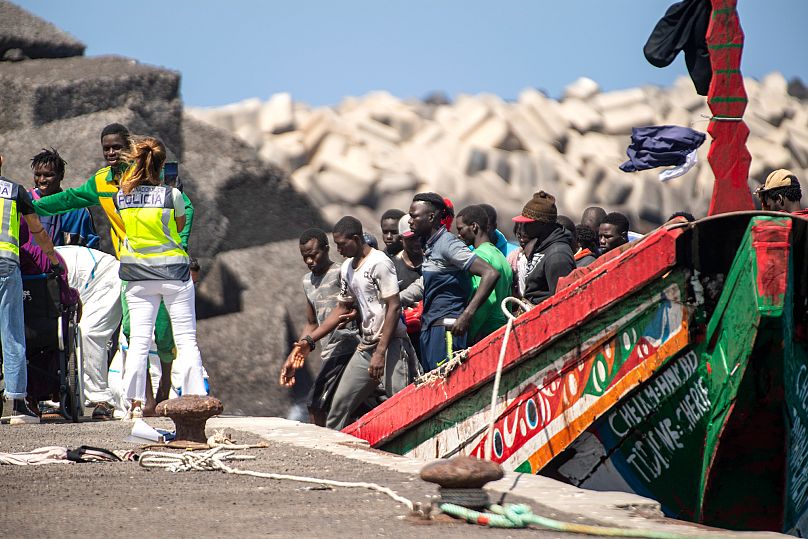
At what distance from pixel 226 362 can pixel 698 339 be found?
8.30 metres

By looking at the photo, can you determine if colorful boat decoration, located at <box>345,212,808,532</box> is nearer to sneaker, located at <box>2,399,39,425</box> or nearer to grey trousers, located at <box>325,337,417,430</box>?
grey trousers, located at <box>325,337,417,430</box>

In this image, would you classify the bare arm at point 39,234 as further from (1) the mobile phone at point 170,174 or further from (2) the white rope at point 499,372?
(2) the white rope at point 499,372

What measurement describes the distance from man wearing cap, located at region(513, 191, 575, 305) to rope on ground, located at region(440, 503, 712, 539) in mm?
3319

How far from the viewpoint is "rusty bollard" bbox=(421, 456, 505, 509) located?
15.5 ft

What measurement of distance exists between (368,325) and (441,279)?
1.86ft

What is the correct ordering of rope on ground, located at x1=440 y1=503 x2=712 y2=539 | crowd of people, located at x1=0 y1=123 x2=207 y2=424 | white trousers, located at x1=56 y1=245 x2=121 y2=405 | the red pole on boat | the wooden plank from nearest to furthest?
rope on ground, located at x1=440 y1=503 x2=712 y2=539 → the wooden plank → the red pole on boat → crowd of people, located at x1=0 y1=123 x2=207 y2=424 → white trousers, located at x1=56 y1=245 x2=121 y2=405

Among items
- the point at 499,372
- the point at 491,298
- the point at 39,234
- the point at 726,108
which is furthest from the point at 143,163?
the point at 726,108

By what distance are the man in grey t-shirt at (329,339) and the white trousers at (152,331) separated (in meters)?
0.76

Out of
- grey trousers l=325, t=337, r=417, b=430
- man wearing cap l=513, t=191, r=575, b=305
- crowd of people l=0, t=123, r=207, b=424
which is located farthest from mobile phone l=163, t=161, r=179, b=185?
man wearing cap l=513, t=191, r=575, b=305

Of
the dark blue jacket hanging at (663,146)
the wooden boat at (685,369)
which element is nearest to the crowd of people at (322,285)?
the dark blue jacket hanging at (663,146)

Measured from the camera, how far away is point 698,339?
6422 mm

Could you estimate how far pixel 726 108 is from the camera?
6.66 m

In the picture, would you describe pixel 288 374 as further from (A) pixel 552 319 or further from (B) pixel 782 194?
(B) pixel 782 194

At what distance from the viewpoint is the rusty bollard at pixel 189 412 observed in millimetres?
6484
